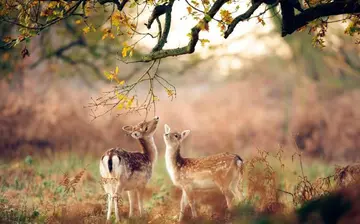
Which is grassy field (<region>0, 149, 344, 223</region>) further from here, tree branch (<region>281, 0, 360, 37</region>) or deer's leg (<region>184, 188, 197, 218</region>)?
tree branch (<region>281, 0, 360, 37</region>)

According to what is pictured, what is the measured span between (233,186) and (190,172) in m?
0.71

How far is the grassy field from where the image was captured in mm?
8883

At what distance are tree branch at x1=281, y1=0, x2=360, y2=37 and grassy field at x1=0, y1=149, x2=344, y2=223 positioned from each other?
1.84 m

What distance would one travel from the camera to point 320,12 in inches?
330

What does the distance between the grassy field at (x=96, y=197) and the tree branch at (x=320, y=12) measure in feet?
6.04

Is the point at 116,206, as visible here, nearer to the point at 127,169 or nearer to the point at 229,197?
the point at 127,169

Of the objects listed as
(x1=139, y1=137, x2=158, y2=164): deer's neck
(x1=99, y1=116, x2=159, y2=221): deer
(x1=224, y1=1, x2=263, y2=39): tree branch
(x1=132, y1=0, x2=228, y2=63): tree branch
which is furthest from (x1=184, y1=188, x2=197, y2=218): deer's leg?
(x1=224, y1=1, x2=263, y2=39): tree branch

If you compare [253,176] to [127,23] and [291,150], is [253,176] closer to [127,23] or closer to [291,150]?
[127,23]

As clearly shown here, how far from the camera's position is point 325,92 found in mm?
22953

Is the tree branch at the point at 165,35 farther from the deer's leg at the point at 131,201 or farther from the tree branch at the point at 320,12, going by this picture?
the deer's leg at the point at 131,201

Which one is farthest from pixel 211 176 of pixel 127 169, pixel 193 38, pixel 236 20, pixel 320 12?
pixel 320 12

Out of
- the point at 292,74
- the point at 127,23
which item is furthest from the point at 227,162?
the point at 292,74

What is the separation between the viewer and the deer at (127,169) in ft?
31.0

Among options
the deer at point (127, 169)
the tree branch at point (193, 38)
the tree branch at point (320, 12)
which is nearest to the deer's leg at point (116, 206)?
the deer at point (127, 169)
